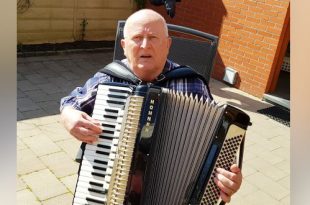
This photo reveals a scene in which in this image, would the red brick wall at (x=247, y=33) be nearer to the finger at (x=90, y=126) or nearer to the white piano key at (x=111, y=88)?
the white piano key at (x=111, y=88)

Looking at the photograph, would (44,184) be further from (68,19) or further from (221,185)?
(68,19)

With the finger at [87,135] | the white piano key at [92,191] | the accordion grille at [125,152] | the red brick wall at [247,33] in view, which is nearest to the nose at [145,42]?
the accordion grille at [125,152]

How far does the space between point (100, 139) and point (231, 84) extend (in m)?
4.84

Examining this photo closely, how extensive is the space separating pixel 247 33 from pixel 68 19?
11.6 ft

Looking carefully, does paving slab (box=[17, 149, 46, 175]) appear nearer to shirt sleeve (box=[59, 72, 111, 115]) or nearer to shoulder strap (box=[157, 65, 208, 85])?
shirt sleeve (box=[59, 72, 111, 115])

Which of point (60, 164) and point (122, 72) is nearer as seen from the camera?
point (122, 72)

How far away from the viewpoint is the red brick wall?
5441mm

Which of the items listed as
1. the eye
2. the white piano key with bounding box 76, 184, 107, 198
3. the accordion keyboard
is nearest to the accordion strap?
the eye

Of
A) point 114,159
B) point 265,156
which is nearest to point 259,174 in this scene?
point 265,156

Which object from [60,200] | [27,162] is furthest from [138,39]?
[27,162]

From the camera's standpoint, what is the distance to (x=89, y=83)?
2.12 m

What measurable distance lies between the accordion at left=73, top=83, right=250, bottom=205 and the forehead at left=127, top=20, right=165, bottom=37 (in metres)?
0.41

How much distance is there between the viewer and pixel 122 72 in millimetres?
1972
